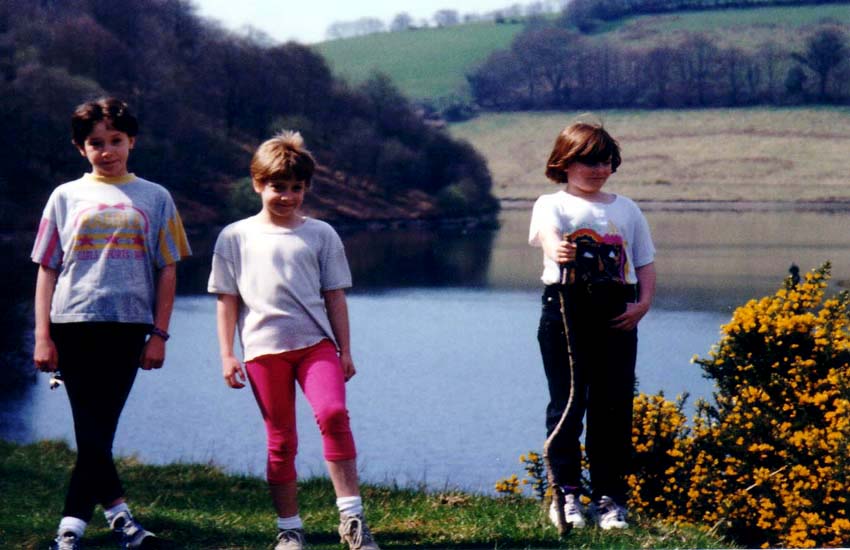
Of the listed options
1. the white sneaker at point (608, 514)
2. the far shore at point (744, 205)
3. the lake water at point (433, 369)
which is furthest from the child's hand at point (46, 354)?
the far shore at point (744, 205)

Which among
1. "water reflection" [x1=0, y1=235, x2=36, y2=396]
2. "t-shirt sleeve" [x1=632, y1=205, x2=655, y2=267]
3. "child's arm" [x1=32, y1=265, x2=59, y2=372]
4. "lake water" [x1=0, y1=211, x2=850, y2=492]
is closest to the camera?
"child's arm" [x1=32, y1=265, x2=59, y2=372]

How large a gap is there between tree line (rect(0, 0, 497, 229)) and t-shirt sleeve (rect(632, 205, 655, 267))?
49426mm

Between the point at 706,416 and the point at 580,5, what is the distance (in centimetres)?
12760

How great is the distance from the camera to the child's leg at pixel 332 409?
421cm

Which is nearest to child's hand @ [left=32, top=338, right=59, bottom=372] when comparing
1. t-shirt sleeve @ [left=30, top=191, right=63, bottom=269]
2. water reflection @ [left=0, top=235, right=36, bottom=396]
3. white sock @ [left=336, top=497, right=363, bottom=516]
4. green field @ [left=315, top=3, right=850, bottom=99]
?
t-shirt sleeve @ [left=30, top=191, right=63, bottom=269]

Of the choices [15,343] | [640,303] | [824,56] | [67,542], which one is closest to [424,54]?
[824,56]

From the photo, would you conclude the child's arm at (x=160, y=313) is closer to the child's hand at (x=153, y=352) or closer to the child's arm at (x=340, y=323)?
the child's hand at (x=153, y=352)

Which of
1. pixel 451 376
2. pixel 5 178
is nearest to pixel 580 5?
pixel 5 178

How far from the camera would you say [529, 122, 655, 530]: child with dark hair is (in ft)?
15.7

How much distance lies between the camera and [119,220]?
14.4ft

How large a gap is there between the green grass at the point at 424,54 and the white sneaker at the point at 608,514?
103 meters

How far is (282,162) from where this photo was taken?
14.5 ft

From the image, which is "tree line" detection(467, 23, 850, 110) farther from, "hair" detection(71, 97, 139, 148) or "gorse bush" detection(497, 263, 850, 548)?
"hair" detection(71, 97, 139, 148)

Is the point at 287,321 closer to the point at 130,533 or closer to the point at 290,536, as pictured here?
the point at 290,536
